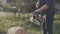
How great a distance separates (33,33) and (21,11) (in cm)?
54

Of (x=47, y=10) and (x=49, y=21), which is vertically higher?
(x=47, y=10)

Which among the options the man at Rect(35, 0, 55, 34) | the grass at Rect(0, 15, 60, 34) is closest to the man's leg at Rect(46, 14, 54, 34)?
→ the man at Rect(35, 0, 55, 34)

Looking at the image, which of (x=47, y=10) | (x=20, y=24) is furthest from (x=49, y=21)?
(x=20, y=24)

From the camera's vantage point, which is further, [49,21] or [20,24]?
[20,24]

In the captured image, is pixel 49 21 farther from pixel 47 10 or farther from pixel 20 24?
pixel 20 24

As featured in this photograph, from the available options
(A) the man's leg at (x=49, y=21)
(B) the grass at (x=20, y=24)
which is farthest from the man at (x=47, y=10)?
(B) the grass at (x=20, y=24)

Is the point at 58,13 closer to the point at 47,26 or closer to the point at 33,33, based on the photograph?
the point at 33,33

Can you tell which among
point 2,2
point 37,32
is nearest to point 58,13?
point 37,32

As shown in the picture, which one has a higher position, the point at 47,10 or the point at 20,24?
the point at 47,10

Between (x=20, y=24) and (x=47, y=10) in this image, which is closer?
(x=47, y=10)

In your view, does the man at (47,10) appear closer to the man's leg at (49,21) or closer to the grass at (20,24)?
the man's leg at (49,21)

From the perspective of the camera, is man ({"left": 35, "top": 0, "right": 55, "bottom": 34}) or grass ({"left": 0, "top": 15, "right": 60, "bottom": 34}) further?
grass ({"left": 0, "top": 15, "right": 60, "bottom": 34})

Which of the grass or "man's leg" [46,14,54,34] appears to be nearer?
"man's leg" [46,14,54,34]

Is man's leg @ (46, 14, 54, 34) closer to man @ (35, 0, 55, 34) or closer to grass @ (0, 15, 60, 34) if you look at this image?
man @ (35, 0, 55, 34)
